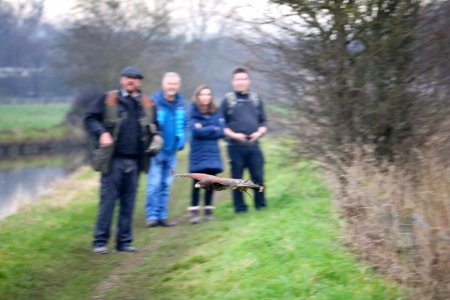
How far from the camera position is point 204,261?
8094mm

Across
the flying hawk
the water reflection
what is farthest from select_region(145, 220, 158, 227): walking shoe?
the water reflection

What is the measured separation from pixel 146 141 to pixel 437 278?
4.38m

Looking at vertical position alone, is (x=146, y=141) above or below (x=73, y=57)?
below

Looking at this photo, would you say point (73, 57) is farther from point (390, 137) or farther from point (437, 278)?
point (437, 278)

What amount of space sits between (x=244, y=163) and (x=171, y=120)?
4.20 ft

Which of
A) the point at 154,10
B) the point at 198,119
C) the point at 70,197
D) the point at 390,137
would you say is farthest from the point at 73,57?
the point at 390,137

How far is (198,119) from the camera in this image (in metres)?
11.0

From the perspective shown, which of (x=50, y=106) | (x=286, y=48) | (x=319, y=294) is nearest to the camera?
(x=319, y=294)

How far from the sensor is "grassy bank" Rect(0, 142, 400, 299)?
677cm

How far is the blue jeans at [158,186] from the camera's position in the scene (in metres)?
11.0

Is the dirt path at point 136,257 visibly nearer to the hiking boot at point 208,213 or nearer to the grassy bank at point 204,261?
the grassy bank at point 204,261

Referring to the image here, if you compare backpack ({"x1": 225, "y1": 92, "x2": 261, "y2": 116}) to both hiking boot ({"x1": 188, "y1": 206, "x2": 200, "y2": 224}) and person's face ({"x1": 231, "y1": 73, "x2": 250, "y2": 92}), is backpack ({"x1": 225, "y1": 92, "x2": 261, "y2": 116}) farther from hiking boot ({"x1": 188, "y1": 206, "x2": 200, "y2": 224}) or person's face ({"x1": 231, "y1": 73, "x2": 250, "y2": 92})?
hiking boot ({"x1": 188, "y1": 206, "x2": 200, "y2": 224})

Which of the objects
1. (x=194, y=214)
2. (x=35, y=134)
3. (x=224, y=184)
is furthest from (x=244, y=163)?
(x=35, y=134)

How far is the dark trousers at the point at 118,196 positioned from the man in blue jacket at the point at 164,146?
5.61ft
